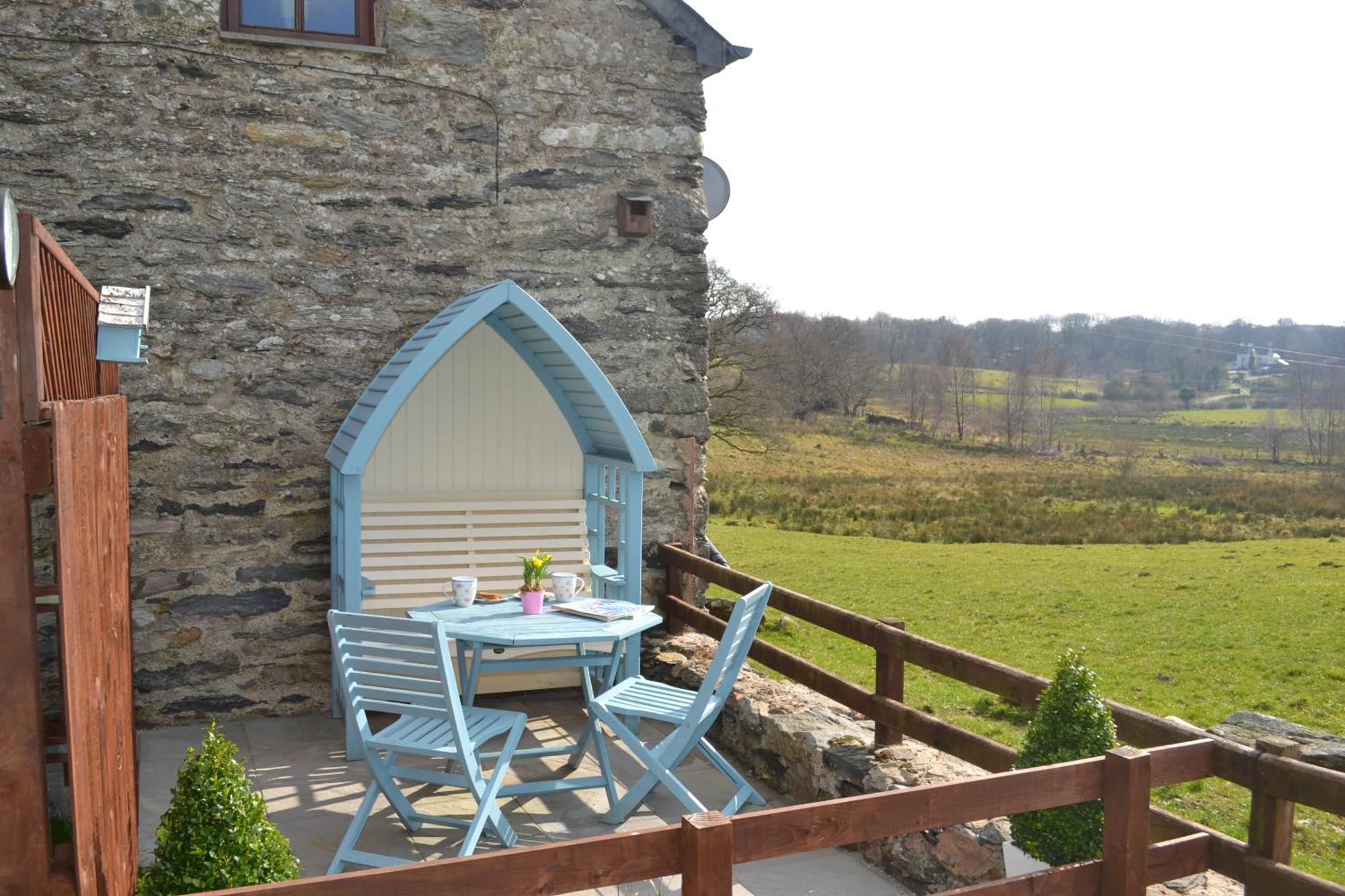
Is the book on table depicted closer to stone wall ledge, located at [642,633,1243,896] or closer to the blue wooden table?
the blue wooden table

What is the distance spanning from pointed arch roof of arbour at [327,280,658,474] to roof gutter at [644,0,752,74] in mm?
1952

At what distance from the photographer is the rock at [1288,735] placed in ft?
20.6

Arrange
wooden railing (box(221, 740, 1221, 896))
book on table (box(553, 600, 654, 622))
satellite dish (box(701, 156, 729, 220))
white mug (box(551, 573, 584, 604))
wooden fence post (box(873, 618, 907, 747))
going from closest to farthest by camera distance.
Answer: wooden railing (box(221, 740, 1221, 896)) → wooden fence post (box(873, 618, 907, 747)) → book on table (box(553, 600, 654, 622)) → white mug (box(551, 573, 584, 604)) → satellite dish (box(701, 156, 729, 220))

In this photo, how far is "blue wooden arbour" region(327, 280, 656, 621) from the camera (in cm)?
530

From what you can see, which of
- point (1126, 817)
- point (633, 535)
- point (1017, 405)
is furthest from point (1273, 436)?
point (1126, 817)

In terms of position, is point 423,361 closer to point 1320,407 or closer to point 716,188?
point 716,188

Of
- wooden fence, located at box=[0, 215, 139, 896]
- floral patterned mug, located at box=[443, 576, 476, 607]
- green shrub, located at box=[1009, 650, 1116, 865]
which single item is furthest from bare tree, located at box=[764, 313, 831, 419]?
wooden fence, located at box=[0, 215, 139, 896]

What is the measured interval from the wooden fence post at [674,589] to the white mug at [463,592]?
1.80 meters

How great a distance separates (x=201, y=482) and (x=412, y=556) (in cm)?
118

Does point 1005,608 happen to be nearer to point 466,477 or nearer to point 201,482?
point 466,477

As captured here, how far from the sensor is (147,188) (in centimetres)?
580

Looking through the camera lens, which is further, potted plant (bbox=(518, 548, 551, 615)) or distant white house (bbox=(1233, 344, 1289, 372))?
distant white house (bbox=(1233, 344, 1289, 372))

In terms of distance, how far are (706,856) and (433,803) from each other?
2.64 meters

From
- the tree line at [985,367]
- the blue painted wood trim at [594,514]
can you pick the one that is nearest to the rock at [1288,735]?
the blue painted wood trim at [594,514]
